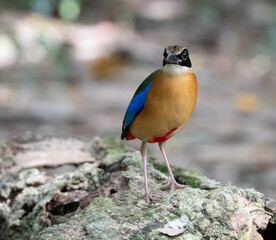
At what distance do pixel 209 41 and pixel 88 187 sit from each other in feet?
32.3

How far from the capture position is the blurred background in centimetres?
800

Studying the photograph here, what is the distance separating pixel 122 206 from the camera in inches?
134

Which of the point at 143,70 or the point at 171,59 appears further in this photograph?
the point at 143,70

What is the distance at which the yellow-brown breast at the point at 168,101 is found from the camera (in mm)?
3285

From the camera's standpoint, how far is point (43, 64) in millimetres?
10984

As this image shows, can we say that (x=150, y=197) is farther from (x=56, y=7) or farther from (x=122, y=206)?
(x=56, y=7)

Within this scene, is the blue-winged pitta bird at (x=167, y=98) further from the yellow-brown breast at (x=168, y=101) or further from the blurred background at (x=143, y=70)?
the blurred background at (x=143, y=70)

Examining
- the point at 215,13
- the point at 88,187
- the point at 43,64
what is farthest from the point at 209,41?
the point at 88,187

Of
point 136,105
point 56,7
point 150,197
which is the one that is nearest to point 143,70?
point 56,7

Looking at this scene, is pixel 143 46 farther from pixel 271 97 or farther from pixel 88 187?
pixel 88 187

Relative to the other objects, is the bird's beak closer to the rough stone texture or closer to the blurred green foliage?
the rough stone texture

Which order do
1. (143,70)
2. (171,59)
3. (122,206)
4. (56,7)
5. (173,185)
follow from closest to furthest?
(171,59) < (122,206) < (173,185) < (143,70) < (56,7)

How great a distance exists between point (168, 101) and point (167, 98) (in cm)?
2

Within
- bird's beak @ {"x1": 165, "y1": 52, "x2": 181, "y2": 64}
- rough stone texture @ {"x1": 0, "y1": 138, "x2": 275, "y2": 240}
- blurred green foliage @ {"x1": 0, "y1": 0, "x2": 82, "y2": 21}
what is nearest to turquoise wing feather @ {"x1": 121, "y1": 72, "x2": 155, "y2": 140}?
bird's beak @ {"x1": 165, "y1": 52, "x2": 181, "y2": 64}
